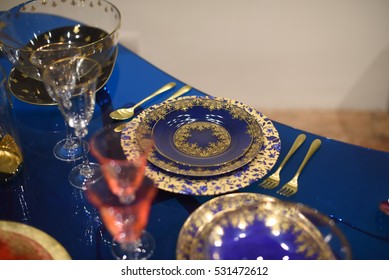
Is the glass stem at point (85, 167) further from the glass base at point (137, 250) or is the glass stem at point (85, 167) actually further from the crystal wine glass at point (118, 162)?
the glass base at point (137, 250)

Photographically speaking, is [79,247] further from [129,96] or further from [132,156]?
[129,96]

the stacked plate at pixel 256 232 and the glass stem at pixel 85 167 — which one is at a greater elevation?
the stacked plate at pixel 256 232

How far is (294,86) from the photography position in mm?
2002

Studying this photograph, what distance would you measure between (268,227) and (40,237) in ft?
1.11

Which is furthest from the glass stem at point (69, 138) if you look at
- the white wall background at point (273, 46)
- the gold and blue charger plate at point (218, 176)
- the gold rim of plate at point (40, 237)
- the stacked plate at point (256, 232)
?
the white wall background at point (273, 46)

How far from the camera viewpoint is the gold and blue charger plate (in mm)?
716

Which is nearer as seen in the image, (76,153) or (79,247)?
(79,247)

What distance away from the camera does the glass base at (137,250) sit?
65cm

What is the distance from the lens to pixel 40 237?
0.65 metres

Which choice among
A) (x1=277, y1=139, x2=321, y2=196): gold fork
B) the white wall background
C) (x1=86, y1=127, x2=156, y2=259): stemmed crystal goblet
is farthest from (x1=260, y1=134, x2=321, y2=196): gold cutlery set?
the white wall background

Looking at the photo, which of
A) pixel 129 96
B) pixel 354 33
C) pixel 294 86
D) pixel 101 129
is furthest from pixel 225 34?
pixel 101 129

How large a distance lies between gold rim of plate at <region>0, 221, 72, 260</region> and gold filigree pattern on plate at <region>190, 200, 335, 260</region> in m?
0.19

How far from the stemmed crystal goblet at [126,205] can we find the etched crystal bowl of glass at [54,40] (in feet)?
0.70
